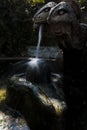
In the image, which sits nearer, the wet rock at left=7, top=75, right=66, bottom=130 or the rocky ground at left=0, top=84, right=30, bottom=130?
the rocky ground at left=0, top=84, right=30, bottom=130

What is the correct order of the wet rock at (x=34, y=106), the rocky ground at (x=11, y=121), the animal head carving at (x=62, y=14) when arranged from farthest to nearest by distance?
the animal head carving at (x=62, y=14) < the wet rock at (x=34, y=106) < the rocky ground at (x=11, y=121)

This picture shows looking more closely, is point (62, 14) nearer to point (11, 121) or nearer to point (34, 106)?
point (34, 106)

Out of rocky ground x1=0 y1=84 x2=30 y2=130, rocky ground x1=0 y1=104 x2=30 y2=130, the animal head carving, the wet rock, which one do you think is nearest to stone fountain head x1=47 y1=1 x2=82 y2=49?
the animal head carving

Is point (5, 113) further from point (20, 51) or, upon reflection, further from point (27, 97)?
point (20, 51)

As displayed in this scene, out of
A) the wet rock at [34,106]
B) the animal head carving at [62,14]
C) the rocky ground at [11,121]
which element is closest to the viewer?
the rocky ground at [11,121]

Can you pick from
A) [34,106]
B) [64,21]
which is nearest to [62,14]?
[64,21]

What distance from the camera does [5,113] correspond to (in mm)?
5195

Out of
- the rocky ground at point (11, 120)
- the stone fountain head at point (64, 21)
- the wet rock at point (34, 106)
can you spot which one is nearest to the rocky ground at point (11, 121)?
the rocky ground at point (11, 120)

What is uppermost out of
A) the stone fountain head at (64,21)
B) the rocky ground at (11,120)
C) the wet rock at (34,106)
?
the stone fountain head at (64,21)

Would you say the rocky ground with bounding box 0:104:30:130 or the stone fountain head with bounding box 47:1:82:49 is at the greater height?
the stone fountain head with bounding box 47:1:82:49

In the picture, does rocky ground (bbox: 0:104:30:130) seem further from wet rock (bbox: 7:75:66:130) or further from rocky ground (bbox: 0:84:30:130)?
wet rock (bbox: 7:75:66:130)

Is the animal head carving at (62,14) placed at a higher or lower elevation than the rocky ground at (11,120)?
higher

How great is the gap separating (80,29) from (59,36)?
450 millimetres

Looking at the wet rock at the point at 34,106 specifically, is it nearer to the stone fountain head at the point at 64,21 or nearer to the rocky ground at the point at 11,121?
the rocky ground at the point at 11,121
